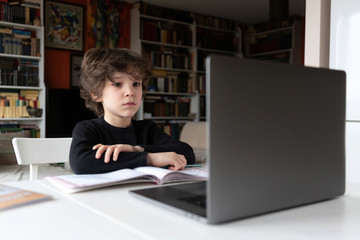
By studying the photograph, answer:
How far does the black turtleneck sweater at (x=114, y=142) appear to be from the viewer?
0.95m

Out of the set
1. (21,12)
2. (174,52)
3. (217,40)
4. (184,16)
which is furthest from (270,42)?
(21,12)

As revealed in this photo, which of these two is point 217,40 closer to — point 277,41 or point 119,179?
point 277,41

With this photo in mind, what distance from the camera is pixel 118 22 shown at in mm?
5383

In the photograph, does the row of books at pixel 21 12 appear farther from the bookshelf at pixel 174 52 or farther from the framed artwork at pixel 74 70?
the bookshelf at pixel 174 52

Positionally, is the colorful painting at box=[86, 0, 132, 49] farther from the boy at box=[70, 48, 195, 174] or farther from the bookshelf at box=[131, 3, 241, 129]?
the boy at box=[70, 48, 195, 174]

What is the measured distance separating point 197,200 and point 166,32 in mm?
5280

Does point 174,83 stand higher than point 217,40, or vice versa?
point 217,40

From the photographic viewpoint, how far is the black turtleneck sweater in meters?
0.95

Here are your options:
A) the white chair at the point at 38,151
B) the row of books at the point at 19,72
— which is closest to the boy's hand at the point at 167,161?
the white chair at the point at 38,151

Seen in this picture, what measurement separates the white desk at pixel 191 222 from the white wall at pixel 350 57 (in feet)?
2.43

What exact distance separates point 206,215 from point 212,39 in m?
5.89

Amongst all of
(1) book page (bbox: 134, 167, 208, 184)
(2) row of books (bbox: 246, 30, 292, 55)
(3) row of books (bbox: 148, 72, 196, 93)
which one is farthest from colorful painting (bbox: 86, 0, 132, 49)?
(1) book page (bbox: 134, 167, 208, 184)

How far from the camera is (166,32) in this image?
5.65 meters

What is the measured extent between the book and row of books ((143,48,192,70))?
493cm
